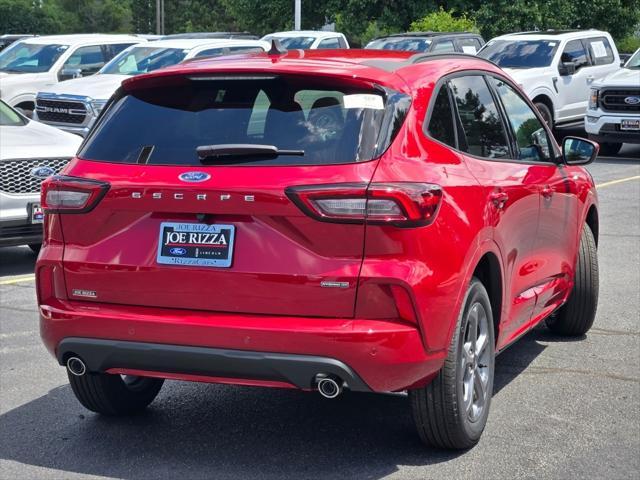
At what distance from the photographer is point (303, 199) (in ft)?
15.4

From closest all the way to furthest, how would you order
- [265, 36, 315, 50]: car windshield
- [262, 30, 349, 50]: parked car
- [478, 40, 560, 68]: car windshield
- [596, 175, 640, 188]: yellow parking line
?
[596, 175, 640, 188]: yellow parking line, [478, 40, 560, 68]: car windshield, [262, 30, 349, 50]: parked car, [265, 36, 315, 50]: car windshield

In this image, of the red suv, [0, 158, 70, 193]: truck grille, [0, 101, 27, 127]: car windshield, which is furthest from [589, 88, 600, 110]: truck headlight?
the red suv

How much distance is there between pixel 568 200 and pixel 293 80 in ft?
8.01

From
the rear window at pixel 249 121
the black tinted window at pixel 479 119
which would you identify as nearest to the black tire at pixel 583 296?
the black tinted window at pixel 479 119

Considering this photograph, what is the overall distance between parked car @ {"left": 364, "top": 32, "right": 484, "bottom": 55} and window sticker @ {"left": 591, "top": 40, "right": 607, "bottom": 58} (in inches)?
94.2

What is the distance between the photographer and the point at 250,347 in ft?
15.6

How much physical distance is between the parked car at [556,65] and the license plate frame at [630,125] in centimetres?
188

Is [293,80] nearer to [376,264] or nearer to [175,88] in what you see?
[175,88]

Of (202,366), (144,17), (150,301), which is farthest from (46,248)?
(144,17)

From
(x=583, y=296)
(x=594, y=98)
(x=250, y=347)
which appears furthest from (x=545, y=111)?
(x=250, y=347)

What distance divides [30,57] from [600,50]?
34.6ft

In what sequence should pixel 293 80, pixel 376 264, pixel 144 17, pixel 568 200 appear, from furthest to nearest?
pixel 144 17 → pixel 568 200 → pixel 293 80 → pixel 376 264

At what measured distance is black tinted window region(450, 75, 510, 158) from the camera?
569 cm

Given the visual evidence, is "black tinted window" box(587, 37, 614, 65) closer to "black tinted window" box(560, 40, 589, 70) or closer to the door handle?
"black tinted window" box(560, 40, 589, 70)
